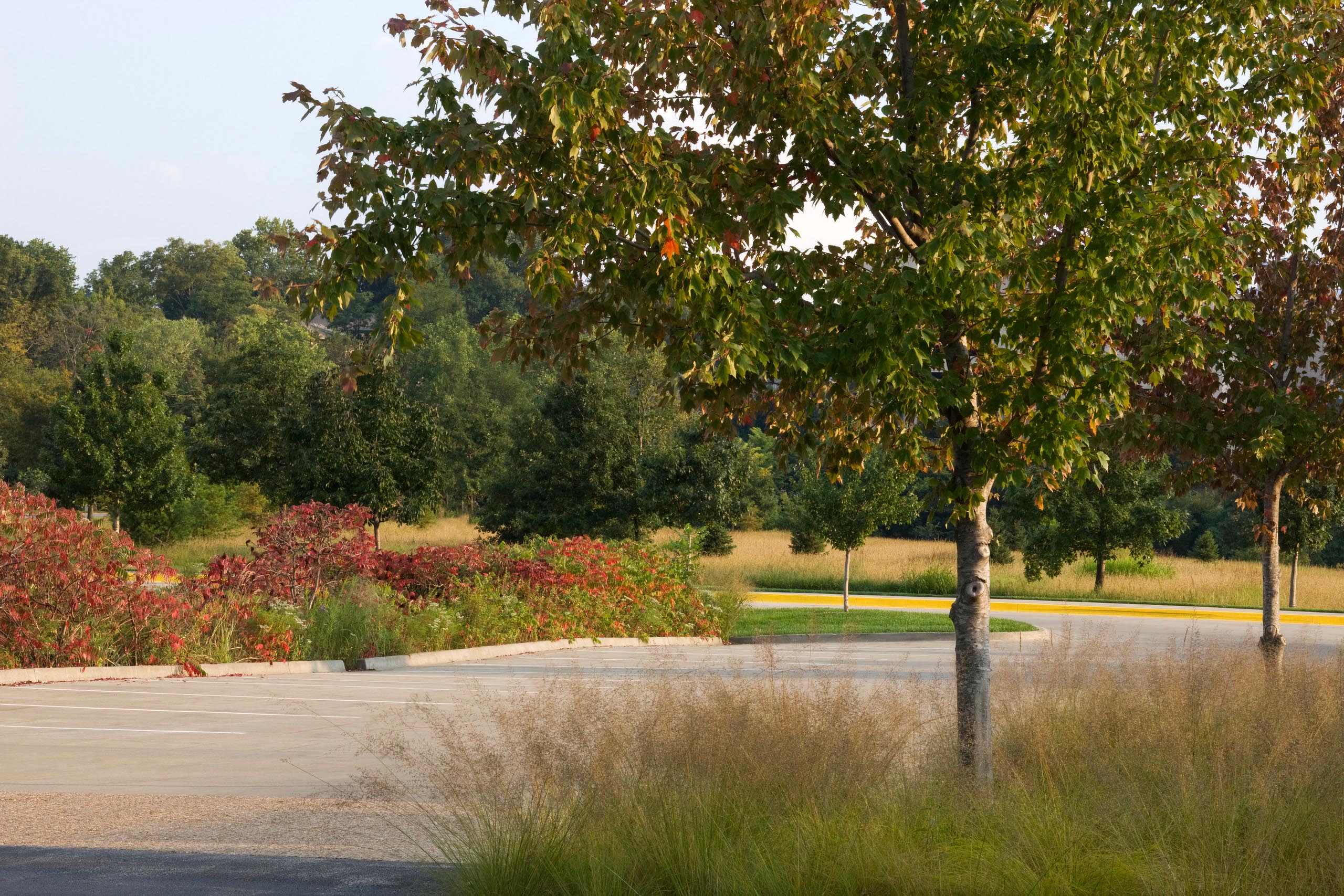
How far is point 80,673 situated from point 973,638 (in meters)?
10.8

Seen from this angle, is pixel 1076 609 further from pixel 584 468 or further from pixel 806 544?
pixel 584 468

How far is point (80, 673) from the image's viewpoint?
44.0 feet

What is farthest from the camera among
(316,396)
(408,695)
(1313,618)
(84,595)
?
(316,396)

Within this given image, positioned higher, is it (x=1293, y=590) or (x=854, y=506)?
(x=854, y=506)

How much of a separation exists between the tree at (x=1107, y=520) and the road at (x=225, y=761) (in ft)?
60.2

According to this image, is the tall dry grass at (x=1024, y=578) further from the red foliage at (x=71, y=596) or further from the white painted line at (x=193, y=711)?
the white painted line at (x=193, y=711)

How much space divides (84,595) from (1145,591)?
1126 inches

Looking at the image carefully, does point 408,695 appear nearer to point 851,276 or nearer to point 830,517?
point 851,276

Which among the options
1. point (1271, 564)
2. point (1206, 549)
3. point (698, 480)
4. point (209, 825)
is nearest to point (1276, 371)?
point (1271, 564)

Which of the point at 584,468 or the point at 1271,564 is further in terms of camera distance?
the point at 584,468

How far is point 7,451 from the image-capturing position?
187 feet

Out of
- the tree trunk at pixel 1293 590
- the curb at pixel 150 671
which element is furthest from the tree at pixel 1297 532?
the curb at pixel 150 671

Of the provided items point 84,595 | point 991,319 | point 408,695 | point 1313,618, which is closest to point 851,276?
point 991,319

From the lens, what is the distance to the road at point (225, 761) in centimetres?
620
